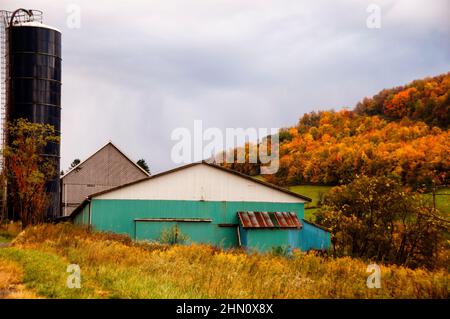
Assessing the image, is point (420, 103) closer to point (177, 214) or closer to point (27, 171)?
point (177, 214)

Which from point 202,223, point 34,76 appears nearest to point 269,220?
point 202,223

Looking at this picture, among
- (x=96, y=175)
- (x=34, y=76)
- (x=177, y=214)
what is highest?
(x=34, y=76)

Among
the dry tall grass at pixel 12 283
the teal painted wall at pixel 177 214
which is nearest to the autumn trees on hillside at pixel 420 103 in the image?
the teal painted wall at pixel 177 214

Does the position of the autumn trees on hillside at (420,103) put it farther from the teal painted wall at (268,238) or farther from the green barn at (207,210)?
the teal painted wall at (268,238)

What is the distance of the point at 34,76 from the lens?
37.2m

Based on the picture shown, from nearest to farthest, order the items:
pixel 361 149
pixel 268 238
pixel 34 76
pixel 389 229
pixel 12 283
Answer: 1. pixel 12 283
2. pixel 389 229
3. pixel 268 238
4. pixel 34 76
5. pixel 361 149

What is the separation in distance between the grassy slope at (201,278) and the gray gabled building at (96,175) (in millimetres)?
32279

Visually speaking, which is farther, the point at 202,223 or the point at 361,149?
the point at 361,149

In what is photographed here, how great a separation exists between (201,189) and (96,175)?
21.5 meters

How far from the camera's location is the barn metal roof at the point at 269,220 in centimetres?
2539

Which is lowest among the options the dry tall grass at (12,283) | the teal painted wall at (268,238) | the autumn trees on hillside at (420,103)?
A: the teal painted wall at (268,238)

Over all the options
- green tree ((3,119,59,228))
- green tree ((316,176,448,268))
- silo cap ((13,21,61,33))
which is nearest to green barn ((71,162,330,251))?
green tree ((316,176,448,268))
